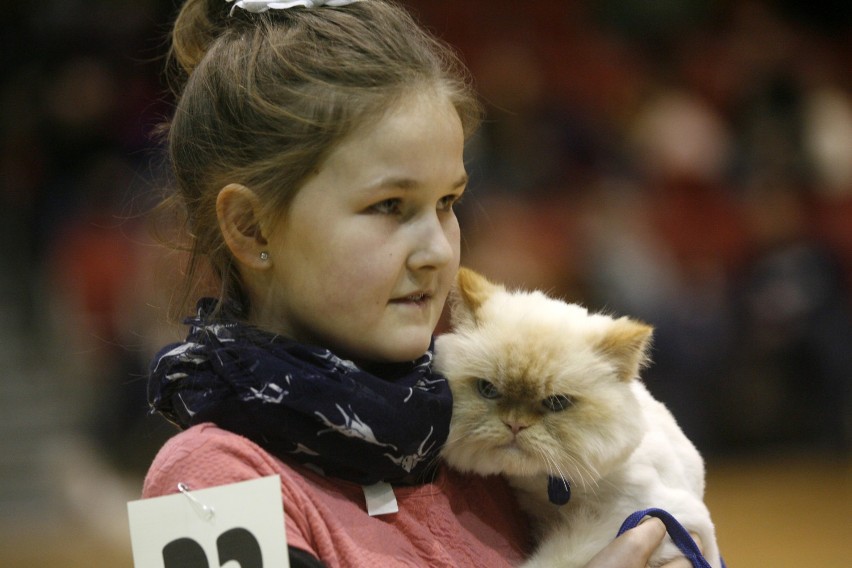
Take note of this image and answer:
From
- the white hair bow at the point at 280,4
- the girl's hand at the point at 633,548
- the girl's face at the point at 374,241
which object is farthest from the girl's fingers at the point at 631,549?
the white hair bow at the point at 280,4

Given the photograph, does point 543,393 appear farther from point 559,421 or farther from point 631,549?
point 631,549

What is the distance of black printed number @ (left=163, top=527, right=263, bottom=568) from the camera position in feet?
2.81

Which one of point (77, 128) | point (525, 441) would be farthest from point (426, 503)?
point (77, 128)

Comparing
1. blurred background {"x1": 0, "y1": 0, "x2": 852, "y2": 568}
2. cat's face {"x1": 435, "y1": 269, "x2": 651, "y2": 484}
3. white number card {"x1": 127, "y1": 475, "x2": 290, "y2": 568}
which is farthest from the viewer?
blurred background {"x1": 0, "y1": 0, "x2": 852, "y2": 568}

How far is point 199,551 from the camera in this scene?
2.82 feet

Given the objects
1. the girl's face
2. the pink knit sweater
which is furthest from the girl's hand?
the girl's face

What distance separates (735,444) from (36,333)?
3189mm

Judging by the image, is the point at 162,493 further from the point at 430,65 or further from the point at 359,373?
the point at 430,65

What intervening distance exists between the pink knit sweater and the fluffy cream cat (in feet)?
0.13

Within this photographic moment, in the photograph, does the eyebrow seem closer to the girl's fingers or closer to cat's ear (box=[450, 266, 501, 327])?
cat's ear (box=[450, 266, 501, 327])

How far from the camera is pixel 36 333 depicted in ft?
14.8

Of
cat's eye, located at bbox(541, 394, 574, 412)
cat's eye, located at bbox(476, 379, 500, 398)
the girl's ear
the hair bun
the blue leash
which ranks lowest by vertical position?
the blue leash

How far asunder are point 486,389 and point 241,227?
1.07ft

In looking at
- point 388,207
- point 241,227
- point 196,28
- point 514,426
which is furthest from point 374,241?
point 196,28
